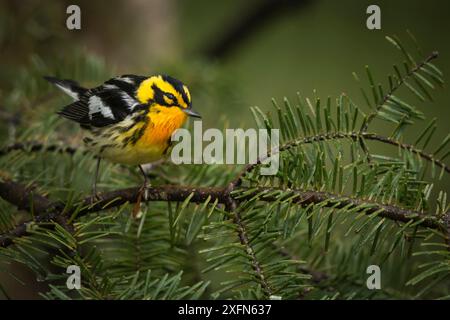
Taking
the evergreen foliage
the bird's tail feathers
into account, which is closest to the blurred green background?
the bird's tail feathers

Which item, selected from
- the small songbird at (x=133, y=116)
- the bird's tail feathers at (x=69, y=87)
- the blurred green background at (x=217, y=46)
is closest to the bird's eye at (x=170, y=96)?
the small songbird at (x=133, y=116)

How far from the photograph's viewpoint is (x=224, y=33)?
2.32m

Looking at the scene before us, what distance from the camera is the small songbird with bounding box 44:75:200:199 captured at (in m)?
1.23

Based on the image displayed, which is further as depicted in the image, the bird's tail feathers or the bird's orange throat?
the bird's tail feathers

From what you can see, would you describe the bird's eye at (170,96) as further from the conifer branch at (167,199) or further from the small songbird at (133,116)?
the conifer branch at (167,199)

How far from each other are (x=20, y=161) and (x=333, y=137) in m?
0.71

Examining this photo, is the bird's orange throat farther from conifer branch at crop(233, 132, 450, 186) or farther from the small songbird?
conifer branch at crop(233, 132, 450, 186)

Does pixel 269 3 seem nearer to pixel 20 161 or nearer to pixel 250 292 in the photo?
pixel 20 161

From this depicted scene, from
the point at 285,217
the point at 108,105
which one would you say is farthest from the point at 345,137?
the point at 108,105

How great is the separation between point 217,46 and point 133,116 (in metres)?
1.10

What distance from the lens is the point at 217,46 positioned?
2.31 metres

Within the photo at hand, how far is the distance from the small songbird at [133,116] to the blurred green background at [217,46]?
15 centimetres

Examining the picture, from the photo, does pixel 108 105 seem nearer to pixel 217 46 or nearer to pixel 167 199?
pixel 167 199

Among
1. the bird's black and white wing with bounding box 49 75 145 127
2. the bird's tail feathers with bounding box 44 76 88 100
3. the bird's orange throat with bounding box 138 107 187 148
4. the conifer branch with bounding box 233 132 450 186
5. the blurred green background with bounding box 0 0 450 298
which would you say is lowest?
the conifer branch with bounding box 233 132 450 186
